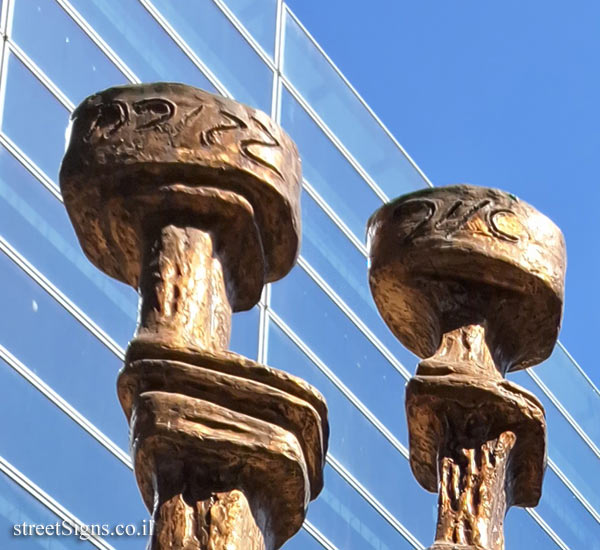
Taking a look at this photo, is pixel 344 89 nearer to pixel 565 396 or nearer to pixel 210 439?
pixel 565 396

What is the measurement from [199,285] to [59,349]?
32.8 feet

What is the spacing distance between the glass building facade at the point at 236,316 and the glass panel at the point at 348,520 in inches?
0.8

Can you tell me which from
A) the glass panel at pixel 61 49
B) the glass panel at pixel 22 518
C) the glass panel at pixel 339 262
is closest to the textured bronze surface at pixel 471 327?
the glass panel at pixel 22 518

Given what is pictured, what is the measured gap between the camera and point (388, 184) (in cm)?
2036

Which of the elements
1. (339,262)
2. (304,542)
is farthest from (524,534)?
(304,542)

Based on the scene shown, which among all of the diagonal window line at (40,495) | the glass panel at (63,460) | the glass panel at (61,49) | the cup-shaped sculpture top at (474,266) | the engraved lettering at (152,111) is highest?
the glass panel at (61,49)

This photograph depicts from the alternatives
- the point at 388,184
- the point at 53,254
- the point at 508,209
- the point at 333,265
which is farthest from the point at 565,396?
the point at 508,209

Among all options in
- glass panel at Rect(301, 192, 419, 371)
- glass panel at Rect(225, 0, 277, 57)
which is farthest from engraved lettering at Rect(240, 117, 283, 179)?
glass panel at Rect(225, 0, 277, 57)

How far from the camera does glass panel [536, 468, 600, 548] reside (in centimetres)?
2122

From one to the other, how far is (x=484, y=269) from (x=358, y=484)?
12679 millimetres

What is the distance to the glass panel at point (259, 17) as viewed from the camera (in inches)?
722

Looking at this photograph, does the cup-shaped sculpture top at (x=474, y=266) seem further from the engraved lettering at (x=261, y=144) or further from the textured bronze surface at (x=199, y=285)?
the engraved lettering at (x=261, y=144)

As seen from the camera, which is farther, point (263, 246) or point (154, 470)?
point (263, 246)

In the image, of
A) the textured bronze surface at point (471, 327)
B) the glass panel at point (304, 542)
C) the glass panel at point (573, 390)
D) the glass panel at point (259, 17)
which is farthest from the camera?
the glass panel at point (573, 390)
